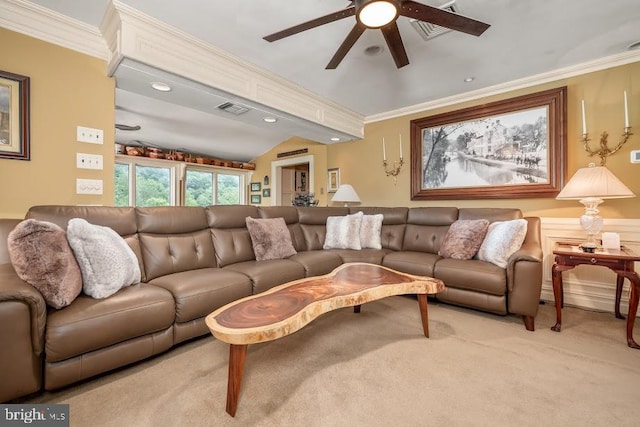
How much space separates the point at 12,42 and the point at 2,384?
2.34 m

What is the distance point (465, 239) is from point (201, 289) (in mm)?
2455

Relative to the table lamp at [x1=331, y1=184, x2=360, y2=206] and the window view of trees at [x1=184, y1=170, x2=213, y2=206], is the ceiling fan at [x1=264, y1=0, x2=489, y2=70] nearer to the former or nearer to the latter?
the table lamp at [x1=331, y1=184, x2=360, y2=206]

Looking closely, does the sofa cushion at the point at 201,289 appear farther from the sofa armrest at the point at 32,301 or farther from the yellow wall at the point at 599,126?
the yellow wall at the point at 599,126

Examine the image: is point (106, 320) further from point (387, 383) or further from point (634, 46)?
point (634, 46)

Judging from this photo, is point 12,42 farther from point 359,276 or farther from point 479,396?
point 479,396

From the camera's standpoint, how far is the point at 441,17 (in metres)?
1.65

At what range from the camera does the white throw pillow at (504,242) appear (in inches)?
98.8

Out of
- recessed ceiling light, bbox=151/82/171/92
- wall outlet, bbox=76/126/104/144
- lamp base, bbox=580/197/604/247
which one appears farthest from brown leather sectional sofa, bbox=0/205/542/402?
recessed ceiling light, bbox=151/82/171/92

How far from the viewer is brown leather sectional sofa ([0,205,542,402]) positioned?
131cm

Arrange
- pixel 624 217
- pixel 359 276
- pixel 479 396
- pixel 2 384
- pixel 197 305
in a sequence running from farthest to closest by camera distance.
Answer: pixel 624 217, pixel 359 276, pixel 197 305, pixel 479 396, pixel 2 384

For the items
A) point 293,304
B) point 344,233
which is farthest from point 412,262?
point 293,304

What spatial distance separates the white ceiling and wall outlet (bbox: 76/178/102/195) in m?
0.96

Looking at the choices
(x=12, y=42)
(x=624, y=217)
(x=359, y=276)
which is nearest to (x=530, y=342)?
(x=359, y=276)

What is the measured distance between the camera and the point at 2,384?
1217mm
